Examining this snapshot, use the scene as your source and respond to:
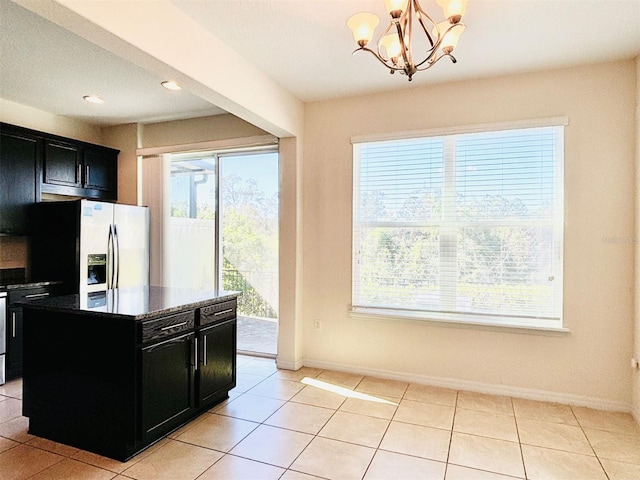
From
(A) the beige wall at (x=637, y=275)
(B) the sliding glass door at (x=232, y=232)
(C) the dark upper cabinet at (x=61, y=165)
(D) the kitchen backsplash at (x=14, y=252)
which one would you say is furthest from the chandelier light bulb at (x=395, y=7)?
(D) the kitchen backsplash at (x=14, y=252)

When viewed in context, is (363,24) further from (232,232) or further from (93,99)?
(93,99)

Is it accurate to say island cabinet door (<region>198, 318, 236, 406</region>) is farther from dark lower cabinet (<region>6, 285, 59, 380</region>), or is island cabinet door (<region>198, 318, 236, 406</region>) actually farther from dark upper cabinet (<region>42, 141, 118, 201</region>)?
dark upper cabinet (<region>42, 141, 118, 201</region>)

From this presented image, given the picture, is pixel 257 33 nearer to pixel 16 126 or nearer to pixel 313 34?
pixel 313 34

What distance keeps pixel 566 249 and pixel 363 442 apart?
222cm

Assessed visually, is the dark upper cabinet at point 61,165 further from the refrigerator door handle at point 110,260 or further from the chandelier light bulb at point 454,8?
the chandelier light bulb at point 454,8

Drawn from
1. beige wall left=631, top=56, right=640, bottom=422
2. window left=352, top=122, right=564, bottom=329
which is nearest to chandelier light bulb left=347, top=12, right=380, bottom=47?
window left=352, top=122, right=564, bottom=329

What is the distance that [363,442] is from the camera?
2.58 metres

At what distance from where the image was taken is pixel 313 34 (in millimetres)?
2729

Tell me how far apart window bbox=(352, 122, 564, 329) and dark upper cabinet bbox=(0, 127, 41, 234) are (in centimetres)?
327

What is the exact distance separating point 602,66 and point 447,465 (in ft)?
10.4

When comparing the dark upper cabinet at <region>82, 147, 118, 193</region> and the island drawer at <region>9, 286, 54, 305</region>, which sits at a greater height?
the dark upper cabinet at <region>82, 147, 118, 193</region>

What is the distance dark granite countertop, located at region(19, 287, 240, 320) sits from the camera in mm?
2371

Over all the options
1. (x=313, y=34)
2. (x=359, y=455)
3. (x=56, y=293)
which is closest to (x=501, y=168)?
(x=313, y=34)

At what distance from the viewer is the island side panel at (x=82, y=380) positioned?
7.60 feet
